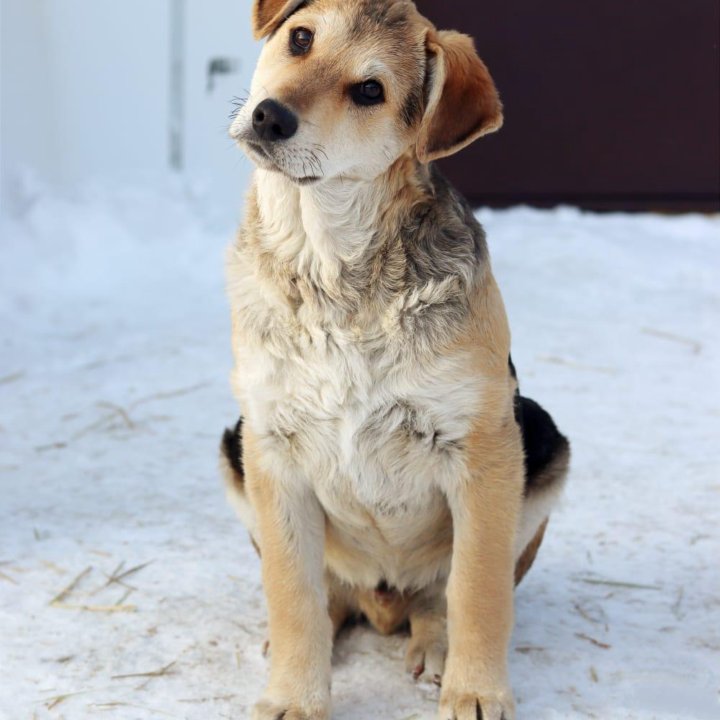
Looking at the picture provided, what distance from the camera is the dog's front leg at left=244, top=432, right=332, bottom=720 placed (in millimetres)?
3283

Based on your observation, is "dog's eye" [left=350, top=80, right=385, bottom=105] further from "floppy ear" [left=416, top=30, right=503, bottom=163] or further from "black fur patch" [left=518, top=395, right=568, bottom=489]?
"black fur patch" [left=518, top=395, right=568, bottom=489]

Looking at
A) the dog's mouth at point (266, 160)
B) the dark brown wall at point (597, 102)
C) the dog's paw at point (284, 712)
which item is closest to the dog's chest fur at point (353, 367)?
the dog's mouth at point (266, 160)

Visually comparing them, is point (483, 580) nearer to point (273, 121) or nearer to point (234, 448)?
point (234, 448)

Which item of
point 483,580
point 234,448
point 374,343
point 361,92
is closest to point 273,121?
point 361,92

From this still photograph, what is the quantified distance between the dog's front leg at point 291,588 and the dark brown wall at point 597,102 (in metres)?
6.16

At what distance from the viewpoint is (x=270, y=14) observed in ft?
11.1

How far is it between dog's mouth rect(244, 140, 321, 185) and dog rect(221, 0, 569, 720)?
2 centimetres

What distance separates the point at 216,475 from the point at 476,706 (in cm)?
215

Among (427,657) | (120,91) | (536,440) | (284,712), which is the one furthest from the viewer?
(120,91)

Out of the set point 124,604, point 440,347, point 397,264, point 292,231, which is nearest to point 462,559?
point 440,347

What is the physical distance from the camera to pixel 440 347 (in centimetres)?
313

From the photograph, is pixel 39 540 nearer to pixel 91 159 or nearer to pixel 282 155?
pixel 282 155

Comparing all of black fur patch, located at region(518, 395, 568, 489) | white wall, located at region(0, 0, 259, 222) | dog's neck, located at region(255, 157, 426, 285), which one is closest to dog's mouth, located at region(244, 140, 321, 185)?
dog's neck, located at region(255, 157, 426, 285)

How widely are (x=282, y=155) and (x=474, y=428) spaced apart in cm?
92
